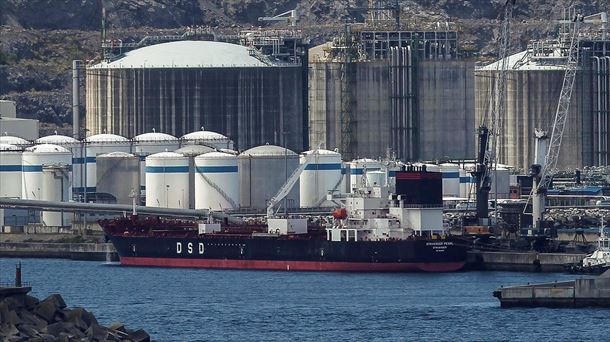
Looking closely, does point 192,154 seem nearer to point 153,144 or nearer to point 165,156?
point 165,156

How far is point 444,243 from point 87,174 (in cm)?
3495

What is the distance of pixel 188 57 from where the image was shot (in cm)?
17050

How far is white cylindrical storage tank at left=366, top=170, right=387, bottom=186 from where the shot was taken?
462ft

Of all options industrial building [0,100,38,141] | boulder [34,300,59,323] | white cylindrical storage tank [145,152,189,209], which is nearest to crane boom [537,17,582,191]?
white cylindrical storage tank [145,152,189,209]

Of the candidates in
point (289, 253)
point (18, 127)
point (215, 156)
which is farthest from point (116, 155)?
point (289, 253)

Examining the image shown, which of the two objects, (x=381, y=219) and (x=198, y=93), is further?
(x=198, y=93)

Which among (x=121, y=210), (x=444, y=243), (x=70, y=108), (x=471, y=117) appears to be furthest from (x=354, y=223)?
(x=70, y=108)

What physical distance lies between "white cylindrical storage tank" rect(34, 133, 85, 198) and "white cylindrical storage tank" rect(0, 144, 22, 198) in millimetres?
3637

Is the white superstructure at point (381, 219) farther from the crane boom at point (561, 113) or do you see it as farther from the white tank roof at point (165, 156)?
the white tank roof at point (165, 156)

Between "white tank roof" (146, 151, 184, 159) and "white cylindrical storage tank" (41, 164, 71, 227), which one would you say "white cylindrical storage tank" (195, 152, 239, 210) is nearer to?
"white tank roof" (146, 151, 184, 159)

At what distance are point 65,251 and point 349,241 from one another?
1892cm

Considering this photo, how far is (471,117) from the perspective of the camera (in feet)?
578

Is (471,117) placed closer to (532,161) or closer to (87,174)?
(532,161)

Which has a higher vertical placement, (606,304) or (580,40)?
(580,40)
